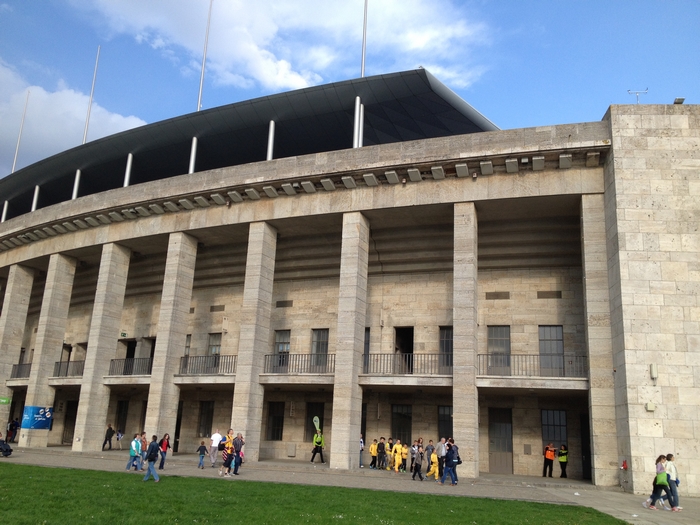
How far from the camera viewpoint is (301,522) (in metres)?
10.3

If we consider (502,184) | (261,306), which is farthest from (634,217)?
(261,306)

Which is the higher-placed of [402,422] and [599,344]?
[599,344]

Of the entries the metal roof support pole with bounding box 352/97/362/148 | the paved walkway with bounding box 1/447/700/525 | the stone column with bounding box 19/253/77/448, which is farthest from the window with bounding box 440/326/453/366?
the stone column with bounding box 19/253/77/448

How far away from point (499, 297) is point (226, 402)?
13.3 metres

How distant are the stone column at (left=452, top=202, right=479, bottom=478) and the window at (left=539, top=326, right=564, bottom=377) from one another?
13.0 feet

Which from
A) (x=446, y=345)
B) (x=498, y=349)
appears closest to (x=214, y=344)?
(x=446, y=345)

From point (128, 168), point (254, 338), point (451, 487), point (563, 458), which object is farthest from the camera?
point (128, 168)

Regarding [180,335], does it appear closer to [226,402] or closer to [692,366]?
[226,402]

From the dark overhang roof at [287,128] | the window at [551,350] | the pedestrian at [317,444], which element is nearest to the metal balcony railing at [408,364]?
the pedestrian at [317,444]

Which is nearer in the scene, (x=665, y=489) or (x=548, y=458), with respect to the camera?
(x=665, y=489)

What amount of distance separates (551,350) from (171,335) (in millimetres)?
15379

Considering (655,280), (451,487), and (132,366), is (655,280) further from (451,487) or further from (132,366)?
(132,366)

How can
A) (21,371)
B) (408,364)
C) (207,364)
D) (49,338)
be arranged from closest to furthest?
(408,364) → (207,364) → (49,338) → (21,371)

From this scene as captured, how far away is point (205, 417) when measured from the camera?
29.1 m
